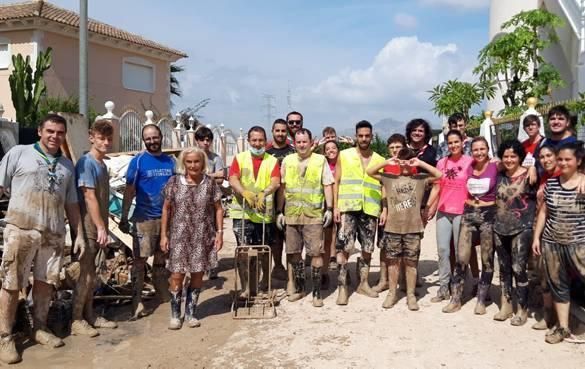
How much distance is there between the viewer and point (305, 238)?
5.85 m

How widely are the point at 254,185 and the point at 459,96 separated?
332 inches

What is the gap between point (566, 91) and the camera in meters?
14.6

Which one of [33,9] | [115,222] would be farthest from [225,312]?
[33,9]

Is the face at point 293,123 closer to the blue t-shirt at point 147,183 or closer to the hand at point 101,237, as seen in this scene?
the blue t-shirt at point 147,183

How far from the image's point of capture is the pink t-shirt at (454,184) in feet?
18.6

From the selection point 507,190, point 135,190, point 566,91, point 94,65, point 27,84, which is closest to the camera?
Answer: point 507,190

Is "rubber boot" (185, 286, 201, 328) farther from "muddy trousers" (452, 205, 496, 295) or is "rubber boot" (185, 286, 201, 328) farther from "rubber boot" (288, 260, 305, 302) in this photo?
"muddy trousers" (452, 205, 496, 295)

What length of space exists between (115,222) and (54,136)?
262 centimetres

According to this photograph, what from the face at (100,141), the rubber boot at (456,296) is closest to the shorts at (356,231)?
the rubber boot at (456,296)

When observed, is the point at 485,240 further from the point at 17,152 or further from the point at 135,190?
the point at 17,152

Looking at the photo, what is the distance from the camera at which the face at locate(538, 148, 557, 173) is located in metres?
4.78

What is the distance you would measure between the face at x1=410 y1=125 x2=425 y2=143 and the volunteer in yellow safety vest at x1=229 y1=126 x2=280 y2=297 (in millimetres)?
1588

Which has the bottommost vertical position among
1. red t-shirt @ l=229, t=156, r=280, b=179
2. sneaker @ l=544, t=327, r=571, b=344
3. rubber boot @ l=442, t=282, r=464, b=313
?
sneaker @ l=544, t=327, r=571, b=344

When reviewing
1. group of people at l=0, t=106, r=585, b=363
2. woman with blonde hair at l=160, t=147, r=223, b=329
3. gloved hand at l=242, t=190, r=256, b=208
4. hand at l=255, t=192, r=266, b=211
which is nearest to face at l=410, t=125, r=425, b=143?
group of people at l=0, t=106, r=585, b=363
